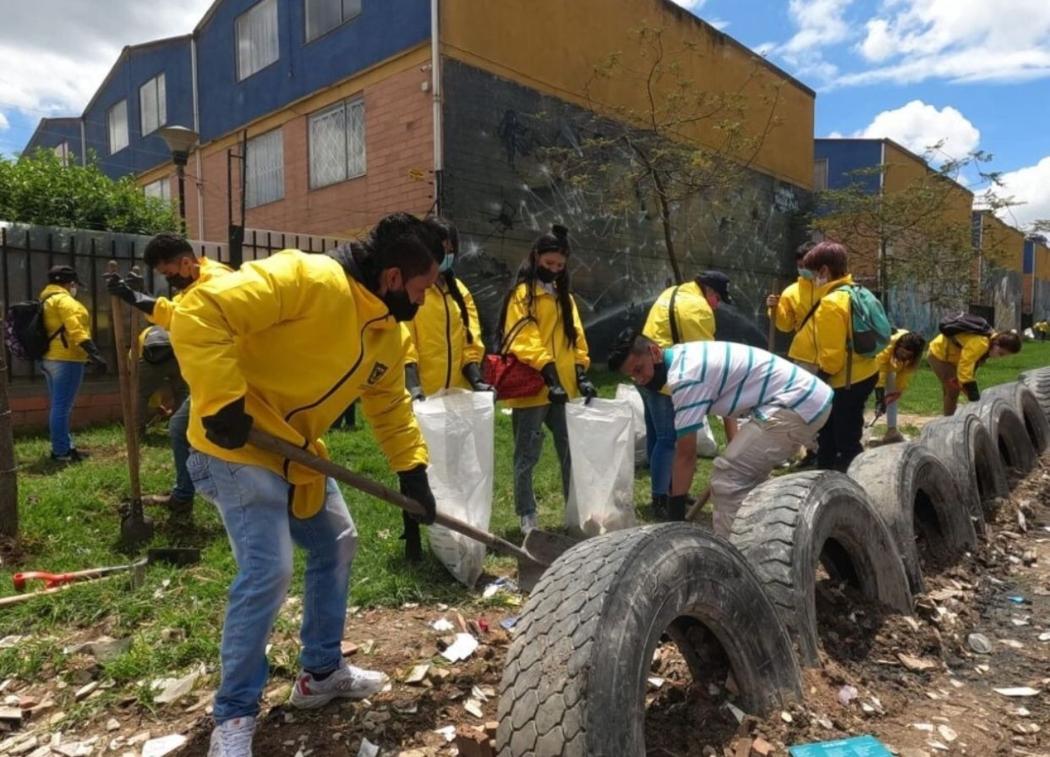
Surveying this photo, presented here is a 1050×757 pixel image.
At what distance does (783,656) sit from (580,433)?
7.09 feet

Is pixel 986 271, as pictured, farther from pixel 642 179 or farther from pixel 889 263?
pixel 642 179

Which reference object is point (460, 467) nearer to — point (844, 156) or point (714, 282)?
point (714, 282)

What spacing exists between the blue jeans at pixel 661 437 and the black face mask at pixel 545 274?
99cm

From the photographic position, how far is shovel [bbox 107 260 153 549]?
4.16m

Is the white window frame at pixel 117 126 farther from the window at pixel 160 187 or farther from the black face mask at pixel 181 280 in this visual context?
the black face mask at pixel 181 280

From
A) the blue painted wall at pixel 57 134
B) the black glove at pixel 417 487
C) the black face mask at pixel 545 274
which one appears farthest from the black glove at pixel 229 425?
the blue painted wall at pixel 57 134

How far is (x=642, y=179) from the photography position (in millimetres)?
14781

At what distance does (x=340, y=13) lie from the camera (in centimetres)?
1380

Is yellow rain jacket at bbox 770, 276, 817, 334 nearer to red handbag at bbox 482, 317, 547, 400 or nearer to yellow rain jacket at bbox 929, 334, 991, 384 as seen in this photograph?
red handbag at bbox 482, 317, 547, 400

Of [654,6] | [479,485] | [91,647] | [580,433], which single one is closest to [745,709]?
[479,485]

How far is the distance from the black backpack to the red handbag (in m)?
4.25

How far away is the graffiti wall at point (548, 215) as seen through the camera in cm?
1248

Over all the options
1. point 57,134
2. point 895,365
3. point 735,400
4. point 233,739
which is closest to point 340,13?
point 895,365

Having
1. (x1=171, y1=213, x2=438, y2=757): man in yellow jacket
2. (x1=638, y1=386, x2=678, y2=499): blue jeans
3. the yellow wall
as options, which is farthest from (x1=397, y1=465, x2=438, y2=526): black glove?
the yellow wall
